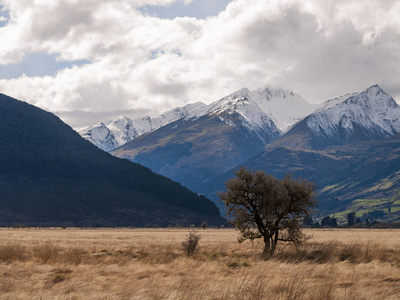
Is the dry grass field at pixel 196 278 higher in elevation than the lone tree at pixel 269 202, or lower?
lower

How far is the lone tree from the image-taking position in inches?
1750

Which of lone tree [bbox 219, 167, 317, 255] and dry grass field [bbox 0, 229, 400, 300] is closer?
dry grass field [bbox 0, 229, 400, 300]

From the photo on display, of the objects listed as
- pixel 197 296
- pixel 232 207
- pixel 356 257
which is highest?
pixel 232 207

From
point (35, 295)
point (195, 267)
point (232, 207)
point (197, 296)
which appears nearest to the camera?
point (197, 296)

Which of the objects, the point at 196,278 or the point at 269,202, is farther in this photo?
the point at 269,202

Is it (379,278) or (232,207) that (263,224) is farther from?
(379,278)

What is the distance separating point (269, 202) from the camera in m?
44.4

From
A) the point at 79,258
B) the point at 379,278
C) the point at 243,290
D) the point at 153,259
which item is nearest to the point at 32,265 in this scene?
the point at 79,258

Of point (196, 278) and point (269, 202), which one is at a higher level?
point (269, 202)

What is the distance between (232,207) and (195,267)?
1503 cm

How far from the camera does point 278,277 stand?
945 inches

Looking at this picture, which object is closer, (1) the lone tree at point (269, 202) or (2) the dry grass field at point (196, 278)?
(2) the dry grass field at point (196, 278)

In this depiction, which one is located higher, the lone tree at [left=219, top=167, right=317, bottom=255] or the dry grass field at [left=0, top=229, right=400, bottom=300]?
the lone tree at [left=219, top=167, right=317, bottom=255]

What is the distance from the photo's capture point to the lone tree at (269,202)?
146 feet
